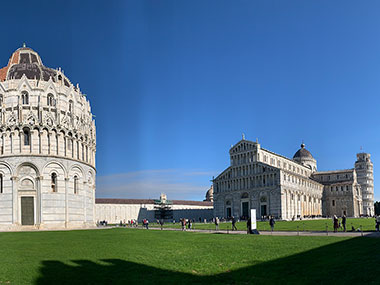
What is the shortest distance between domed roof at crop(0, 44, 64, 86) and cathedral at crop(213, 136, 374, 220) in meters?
51.8

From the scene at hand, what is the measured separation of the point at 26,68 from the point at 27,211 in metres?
20.7

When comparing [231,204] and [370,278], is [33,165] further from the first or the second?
[231,204]

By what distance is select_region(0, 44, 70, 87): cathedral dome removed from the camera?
A: 55000 millimetres

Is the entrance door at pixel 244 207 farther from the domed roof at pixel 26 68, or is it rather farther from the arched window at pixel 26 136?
the arched window at pixel 26 136

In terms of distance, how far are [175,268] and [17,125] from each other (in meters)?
41.0

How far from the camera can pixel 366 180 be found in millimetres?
142375

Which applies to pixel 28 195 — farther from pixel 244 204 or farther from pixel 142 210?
pixel 244 204

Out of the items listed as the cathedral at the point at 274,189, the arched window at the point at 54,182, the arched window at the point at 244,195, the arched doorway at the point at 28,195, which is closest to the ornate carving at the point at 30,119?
the arched doorway at the point at 28,195

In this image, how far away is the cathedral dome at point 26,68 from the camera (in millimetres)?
55000

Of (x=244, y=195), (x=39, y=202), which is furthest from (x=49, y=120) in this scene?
(x=244, y=195)

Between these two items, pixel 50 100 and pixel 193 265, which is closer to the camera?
pixel 193 265

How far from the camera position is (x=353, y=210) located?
114938mm

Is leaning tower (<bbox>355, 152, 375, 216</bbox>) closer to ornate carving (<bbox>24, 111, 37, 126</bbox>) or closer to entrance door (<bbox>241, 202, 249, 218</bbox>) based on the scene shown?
entrance door (<bbox>241, 202, 249, 218</bbox>)

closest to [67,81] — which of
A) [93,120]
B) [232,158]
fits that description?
[93,120]
